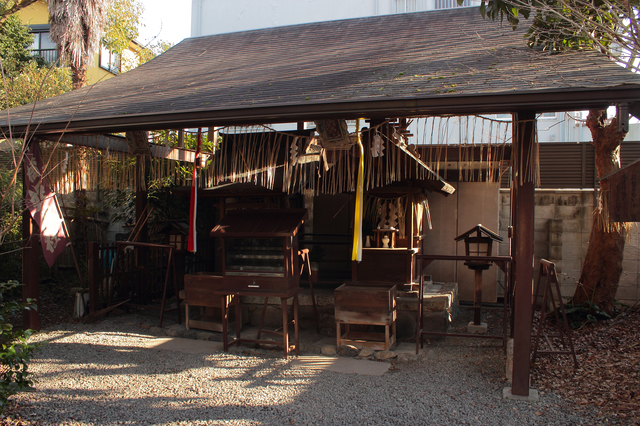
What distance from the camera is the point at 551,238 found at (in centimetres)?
917

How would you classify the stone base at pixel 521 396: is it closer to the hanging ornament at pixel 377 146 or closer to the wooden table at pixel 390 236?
the wooden table at pixel 390 236

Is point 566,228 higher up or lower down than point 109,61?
lower down

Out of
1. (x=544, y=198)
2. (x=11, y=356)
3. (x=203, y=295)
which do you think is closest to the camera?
(x=11, y=356)

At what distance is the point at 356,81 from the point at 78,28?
10636 mm

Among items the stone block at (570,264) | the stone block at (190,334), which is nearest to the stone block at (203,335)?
the stone block at (190,334)

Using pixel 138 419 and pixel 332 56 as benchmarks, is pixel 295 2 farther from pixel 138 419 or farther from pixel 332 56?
pixel 138 419

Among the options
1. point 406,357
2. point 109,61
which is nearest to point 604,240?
point 406,357

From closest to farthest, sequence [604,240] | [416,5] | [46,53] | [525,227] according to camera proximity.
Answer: [525,227]
[604,240]
[416,5]
[46,53]

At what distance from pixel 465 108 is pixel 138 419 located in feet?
14.3

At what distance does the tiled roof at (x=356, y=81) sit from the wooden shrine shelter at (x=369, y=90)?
0.05ft

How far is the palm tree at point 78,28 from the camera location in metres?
12.6

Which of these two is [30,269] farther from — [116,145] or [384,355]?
[384,355]

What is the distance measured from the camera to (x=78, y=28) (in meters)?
12.8

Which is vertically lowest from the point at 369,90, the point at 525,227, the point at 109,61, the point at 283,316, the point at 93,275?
the point at 283,316
